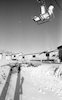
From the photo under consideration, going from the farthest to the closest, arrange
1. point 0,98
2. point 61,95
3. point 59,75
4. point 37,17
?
point 59,75
point 37,17
point 61,95
point 0,98

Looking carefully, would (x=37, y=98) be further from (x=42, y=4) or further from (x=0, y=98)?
(x=42, y=4)

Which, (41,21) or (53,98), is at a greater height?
(41,21)

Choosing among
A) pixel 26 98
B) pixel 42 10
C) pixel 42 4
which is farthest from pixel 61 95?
pixel 42 4

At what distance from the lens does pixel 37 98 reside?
5941mm

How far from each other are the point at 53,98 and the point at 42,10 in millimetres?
6732

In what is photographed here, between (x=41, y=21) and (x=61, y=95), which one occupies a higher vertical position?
(x=41, y=21)

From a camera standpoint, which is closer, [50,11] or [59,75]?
[50,11]

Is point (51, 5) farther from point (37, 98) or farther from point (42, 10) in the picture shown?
point (37, 98)

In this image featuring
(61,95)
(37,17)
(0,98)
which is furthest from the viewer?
(37,17)

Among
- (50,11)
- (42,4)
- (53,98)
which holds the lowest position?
(53,98)

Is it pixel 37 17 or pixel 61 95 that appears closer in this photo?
pixel 61 95

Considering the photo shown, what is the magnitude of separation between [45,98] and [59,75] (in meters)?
4.45

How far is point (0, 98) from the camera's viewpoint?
568 cm

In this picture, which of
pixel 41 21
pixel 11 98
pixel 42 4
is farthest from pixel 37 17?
A: pixel 11 98
